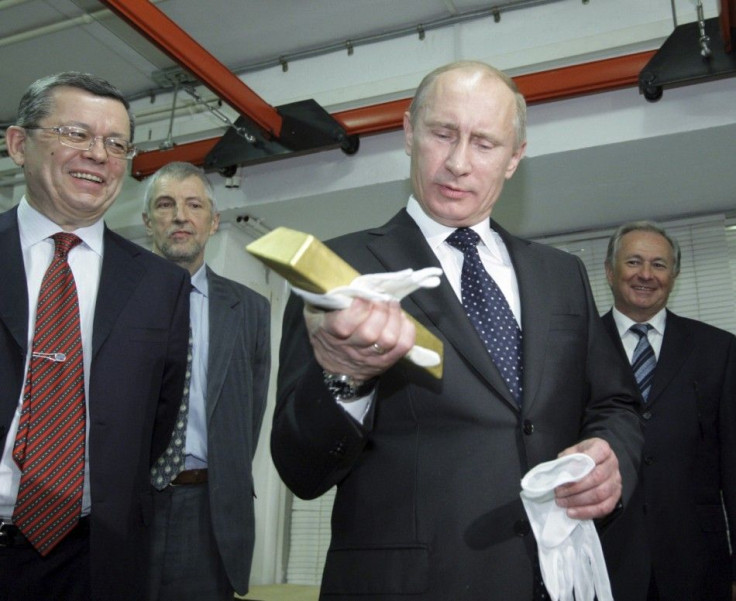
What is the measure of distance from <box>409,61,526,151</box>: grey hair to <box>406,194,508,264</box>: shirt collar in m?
0.18

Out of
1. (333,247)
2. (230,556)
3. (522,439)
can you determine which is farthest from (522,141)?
(230,556)

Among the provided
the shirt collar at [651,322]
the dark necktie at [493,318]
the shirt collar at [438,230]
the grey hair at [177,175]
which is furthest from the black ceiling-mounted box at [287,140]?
the dark necktie at [493,318]

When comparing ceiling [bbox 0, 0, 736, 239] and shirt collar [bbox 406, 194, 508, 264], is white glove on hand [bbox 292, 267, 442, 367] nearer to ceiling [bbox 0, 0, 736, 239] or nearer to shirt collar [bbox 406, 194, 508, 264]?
shirt collar [bbox 406, 194, 508, 264]

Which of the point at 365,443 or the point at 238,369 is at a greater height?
the point at 238,369

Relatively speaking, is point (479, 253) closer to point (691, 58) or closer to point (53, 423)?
point (53, 423)

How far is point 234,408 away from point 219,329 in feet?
0.93

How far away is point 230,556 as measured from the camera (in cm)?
225

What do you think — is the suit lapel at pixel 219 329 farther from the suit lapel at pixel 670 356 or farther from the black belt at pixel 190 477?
the suit lapel at pixel 670 356

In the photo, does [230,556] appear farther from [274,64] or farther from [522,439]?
[274,64]

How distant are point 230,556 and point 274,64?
336cm

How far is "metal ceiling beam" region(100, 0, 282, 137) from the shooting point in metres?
3.32

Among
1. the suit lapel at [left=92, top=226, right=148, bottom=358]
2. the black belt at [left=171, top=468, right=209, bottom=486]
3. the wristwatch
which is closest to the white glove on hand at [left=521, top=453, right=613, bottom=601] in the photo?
the wristwatch

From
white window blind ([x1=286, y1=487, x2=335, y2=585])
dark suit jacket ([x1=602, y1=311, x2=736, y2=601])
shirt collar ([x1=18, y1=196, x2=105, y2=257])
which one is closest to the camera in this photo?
shirt collar ([x1=18, y1=196, x2=105, y2=257])

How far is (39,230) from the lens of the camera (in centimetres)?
171
